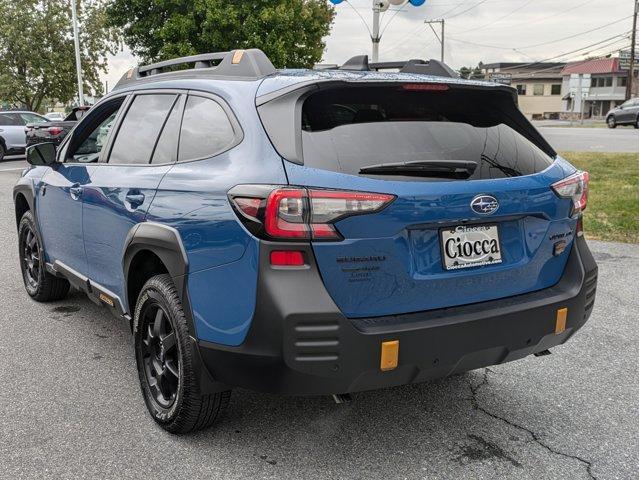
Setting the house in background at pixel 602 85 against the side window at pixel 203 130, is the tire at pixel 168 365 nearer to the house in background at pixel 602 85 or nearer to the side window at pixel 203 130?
the side window at pixel 203 130

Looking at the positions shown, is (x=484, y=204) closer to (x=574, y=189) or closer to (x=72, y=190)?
(x=574, y=189)

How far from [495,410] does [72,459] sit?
212 centimetres

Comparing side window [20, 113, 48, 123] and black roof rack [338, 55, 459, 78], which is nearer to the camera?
black roof rack [338, 55, 459, 78]

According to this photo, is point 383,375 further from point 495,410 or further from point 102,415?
point 102,415

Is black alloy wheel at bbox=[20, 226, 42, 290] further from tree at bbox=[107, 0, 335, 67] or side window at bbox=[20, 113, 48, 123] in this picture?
side window at bbox=[20, 113, 48, 123]

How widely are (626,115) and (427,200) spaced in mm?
36506

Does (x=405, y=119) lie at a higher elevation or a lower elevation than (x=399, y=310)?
higher

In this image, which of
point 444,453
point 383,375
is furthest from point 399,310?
point 444,453

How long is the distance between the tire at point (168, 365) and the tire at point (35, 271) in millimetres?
2131

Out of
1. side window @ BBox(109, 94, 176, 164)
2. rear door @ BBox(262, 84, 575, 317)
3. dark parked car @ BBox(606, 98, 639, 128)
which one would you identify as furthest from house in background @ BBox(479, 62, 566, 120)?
rear door @ BBox(262, 84, 575, 317)

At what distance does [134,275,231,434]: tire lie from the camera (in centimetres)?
292

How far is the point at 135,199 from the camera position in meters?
3.36

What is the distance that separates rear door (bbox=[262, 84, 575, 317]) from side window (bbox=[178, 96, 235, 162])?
0.47 meters

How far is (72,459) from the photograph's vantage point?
291 cm
